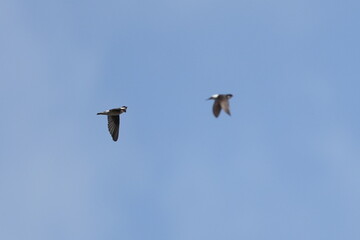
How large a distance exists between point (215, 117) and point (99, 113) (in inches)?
786

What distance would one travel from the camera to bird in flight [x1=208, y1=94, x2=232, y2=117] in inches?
1922

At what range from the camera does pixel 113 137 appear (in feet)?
219

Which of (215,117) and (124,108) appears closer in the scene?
(215,117)

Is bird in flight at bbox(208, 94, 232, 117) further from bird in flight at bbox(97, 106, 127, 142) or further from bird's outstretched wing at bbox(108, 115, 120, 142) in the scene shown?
bird's outstretched wing at bbox(108, 115, 120, 142)

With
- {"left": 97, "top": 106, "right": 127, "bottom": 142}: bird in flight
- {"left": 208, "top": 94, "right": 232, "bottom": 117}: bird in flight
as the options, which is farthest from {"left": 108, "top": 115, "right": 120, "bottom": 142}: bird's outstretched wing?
{"left": 208, "top": 94, "right": 232, "bottom": 117}: bird in flight

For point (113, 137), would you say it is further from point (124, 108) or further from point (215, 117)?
point (215, 117)

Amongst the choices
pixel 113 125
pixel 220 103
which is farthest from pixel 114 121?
pixel 220 103

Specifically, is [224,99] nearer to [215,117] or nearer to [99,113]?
[215,117]

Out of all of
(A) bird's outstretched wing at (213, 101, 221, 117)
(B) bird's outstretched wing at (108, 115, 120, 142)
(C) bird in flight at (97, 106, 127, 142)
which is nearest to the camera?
(A) bird's outstretched wing at (213, 101, 221, 117)

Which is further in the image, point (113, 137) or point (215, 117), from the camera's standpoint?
point (113, 137)

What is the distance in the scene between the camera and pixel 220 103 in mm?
49281

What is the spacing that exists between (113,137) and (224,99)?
18.9m

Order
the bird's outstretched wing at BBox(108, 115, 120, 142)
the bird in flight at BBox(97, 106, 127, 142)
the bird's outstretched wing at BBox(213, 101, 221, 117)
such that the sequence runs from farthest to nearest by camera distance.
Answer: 1. the bird's outstretched wing at BBox(108, 115, 120, 142)
2. the bird in flight at BBox(97, 106, 127, 142)
3. the bird's outstretched wing at BBox(213, 101, 221, 117)

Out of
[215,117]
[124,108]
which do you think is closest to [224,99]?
[215,117]
